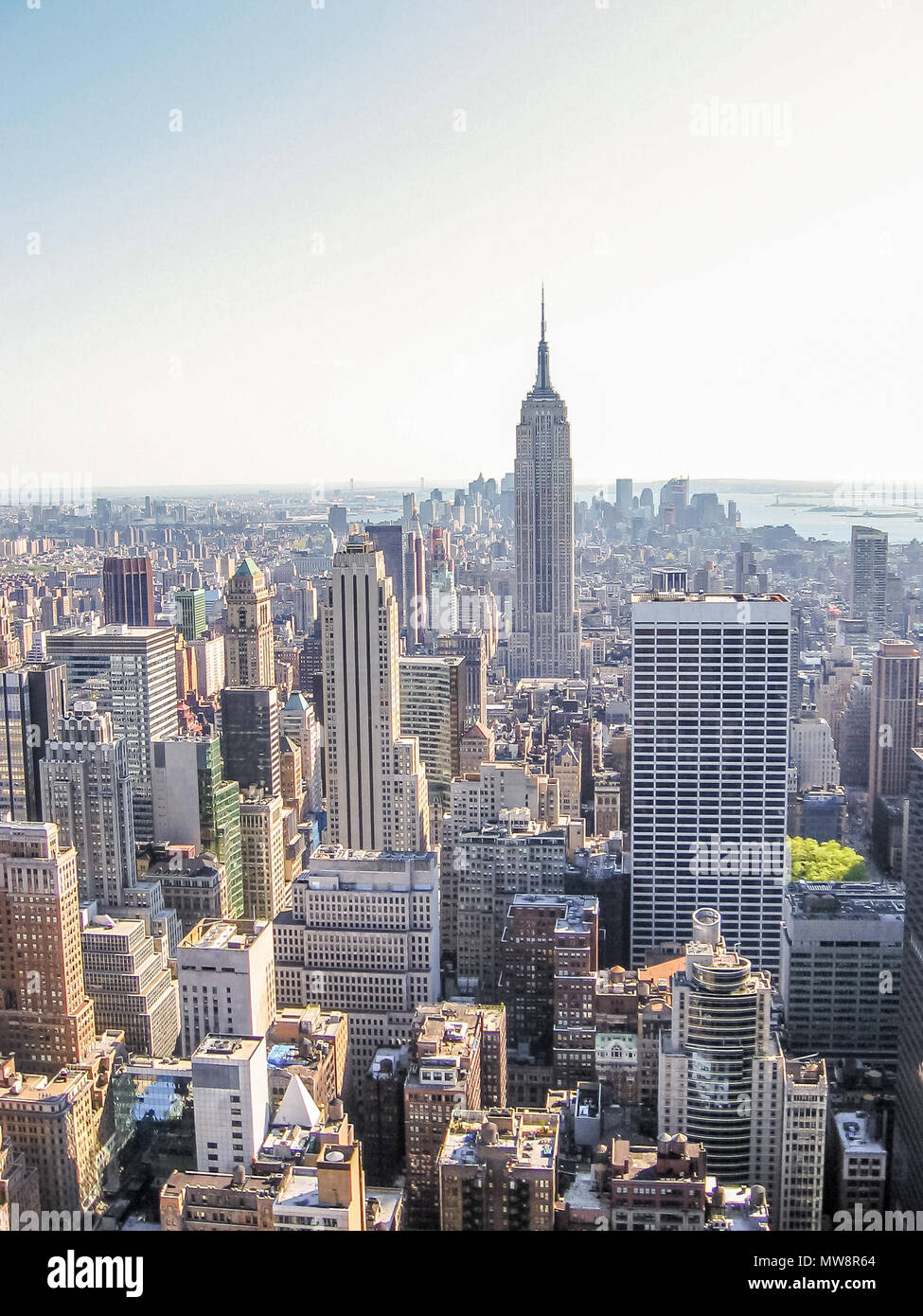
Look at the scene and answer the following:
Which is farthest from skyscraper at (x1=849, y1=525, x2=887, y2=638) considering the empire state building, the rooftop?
the empire state building

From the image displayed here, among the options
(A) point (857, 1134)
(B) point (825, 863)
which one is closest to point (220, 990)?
(A) point (857, 1134)

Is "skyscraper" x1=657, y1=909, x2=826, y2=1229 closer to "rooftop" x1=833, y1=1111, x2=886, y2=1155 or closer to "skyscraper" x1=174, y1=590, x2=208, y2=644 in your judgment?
"rooftop" x1=833, y1=1111, x2=886, y2=1155

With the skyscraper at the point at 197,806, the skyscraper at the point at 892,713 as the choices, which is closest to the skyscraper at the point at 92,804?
the skyscraper at the point at 197,806

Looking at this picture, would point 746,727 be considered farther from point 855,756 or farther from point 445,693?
point 445,693

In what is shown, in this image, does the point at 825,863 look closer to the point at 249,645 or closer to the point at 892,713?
the point at 892,713

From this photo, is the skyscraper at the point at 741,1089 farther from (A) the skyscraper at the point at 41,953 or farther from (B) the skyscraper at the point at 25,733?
(B) the skyscraper at the point at 25,733

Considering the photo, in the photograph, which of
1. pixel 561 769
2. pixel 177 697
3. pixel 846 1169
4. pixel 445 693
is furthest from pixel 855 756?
pixel 177 697
